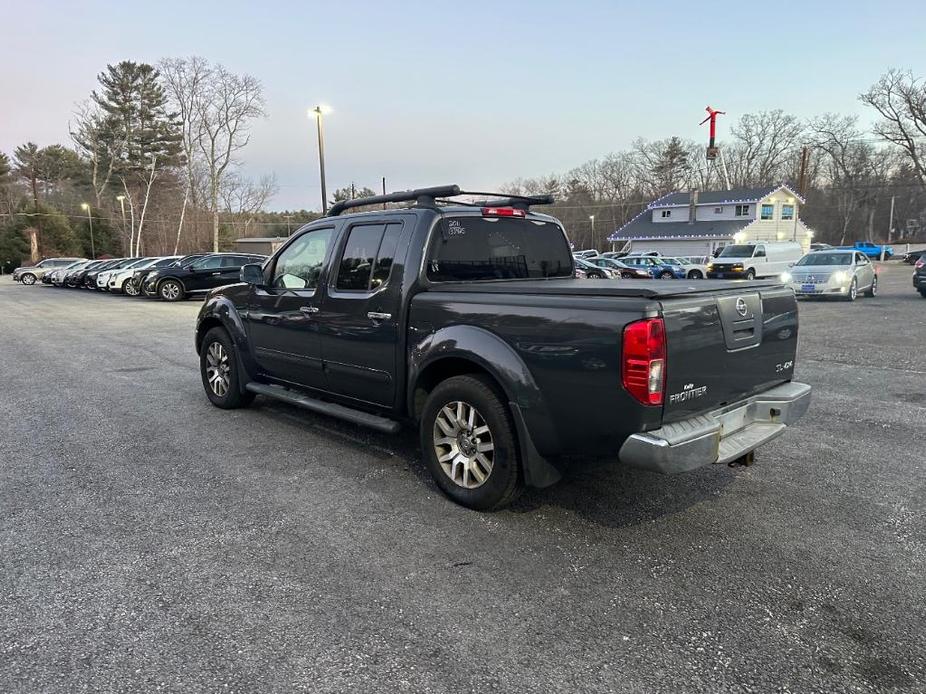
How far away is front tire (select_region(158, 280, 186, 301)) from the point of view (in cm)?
2177

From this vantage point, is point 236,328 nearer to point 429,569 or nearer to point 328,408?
point 328,408

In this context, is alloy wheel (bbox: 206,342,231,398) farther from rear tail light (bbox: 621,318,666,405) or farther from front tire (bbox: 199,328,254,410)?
rear tail light (bbox: 621,318,666,405)

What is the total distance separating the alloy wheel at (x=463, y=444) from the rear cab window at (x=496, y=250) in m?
0.99

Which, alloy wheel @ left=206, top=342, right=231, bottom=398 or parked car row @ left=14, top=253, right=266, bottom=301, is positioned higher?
parked car row @ left=14, top=253, right=266, bottom=301

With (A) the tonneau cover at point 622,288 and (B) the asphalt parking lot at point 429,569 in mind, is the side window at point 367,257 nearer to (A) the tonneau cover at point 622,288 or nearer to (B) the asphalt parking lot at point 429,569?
(A) the tonneau cover at point 622,288

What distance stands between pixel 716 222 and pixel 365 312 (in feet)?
172

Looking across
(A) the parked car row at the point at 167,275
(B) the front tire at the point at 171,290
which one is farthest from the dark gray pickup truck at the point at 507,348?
(B) the front tire at the point at 171,290

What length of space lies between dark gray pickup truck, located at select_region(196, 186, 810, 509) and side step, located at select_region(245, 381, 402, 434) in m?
0.02

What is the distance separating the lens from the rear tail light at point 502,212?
460 centimetres

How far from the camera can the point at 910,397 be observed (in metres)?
6.68

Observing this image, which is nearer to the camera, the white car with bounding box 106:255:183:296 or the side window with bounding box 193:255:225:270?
the side window with bounding box 193:255:225:270

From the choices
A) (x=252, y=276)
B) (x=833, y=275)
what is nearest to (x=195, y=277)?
(x=252, y=276)

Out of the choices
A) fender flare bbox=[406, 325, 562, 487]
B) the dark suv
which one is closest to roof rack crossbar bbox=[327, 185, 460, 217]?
fender flare bbox=[406, 325, 562, 487]

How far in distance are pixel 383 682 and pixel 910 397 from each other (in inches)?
271
